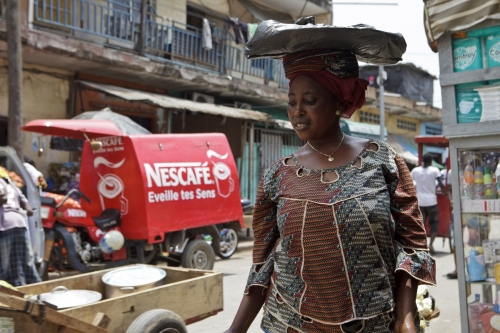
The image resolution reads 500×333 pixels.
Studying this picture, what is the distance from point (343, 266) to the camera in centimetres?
171

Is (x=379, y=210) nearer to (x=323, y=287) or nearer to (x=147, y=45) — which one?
(x=323, y=287)

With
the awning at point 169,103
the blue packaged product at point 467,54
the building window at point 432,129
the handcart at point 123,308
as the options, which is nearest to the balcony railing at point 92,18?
the awning at point 169,103

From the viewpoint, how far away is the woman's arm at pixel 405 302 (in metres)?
1.69

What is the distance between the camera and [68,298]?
3.98 metres

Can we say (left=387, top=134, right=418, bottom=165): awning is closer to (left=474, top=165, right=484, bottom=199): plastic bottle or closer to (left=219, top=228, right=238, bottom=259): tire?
(left=219, top=228, right=238, bottom=259): tire

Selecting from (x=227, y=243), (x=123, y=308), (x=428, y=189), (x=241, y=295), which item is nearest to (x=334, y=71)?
(x=123, y=308)

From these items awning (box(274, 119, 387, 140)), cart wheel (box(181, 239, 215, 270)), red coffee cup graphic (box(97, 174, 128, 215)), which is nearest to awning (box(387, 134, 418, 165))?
awning (box(274, 119, 387, 140))

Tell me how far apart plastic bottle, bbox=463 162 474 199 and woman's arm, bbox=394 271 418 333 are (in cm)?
243

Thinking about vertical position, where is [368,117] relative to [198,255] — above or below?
above

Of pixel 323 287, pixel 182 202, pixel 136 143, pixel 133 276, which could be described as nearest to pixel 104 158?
pixel 136 143

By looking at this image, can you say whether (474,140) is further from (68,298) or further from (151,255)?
(151,255)

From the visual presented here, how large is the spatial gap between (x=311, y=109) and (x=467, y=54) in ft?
8.01

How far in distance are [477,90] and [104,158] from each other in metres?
5.10

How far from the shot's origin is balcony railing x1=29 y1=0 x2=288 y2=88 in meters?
10.7
